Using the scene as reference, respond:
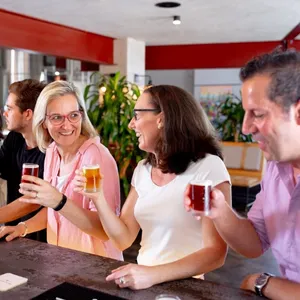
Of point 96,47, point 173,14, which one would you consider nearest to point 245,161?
point 173,14

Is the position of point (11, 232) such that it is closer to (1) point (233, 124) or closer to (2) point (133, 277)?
(2) point (133, 277)

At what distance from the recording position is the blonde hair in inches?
88.4

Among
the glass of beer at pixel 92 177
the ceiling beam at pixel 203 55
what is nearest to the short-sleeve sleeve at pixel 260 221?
the glass of beer at pixel 92 177

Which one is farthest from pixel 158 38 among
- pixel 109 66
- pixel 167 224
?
pixel 167 224

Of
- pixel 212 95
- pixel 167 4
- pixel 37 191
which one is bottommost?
pixel 37 191

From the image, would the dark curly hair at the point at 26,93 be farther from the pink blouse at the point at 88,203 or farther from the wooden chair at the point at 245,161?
the wooden chair at the point at 245,161

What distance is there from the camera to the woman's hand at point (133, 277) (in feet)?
4.75

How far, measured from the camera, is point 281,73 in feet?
4.33

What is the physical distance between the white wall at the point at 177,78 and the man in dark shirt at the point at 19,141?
10207mm

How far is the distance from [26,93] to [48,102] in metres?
0.51

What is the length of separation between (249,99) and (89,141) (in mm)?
1080

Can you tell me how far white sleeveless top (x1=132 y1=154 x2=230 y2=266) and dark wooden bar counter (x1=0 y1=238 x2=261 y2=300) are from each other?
24cm

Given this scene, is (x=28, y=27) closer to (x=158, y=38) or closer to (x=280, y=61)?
(x=158, y=38)

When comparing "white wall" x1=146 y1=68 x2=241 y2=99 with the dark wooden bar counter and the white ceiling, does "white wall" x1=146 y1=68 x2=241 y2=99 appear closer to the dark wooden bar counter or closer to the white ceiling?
the white ceiling
